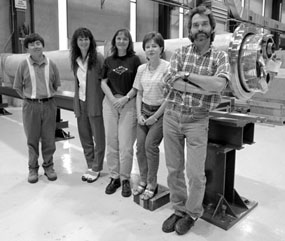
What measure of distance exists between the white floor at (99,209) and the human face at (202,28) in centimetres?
113

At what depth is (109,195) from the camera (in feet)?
7.45

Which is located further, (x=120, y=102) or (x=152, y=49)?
(x=120, y=102)

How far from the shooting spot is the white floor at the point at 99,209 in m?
1.75

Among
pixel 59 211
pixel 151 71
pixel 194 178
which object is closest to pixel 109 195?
pixel 59 211

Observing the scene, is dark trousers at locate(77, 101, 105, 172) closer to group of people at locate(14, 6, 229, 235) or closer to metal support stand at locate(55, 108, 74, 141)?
group of people at locate(14, 6, 229, 235)

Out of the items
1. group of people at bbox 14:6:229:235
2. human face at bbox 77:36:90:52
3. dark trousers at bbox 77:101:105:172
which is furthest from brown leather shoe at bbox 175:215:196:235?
human face at bbox 77:36:90:52

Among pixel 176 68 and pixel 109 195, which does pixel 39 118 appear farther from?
pixel 176 68

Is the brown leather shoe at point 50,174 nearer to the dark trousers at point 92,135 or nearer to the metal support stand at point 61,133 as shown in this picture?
the dark trousers at point 92,135

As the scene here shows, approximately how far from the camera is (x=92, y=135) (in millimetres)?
2617

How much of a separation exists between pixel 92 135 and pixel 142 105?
77 centimetres

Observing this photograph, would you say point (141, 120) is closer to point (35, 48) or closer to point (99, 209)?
point (99, 209)

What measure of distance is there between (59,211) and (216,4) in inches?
278

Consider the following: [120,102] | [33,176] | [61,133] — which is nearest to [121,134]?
[120,102]

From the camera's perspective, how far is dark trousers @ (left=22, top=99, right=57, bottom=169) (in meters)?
2.45
